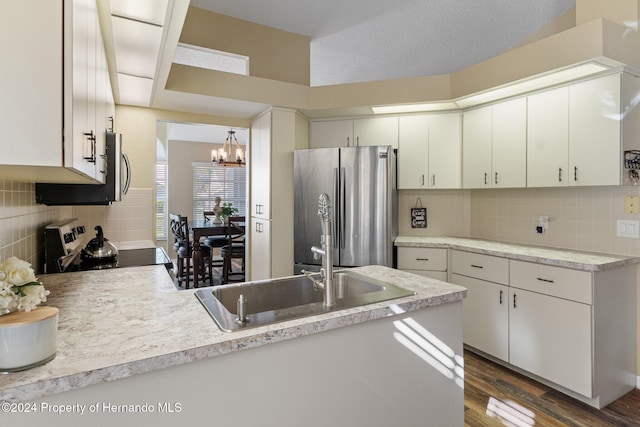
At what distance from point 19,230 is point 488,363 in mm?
3109

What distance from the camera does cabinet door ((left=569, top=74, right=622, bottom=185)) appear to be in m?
2.28

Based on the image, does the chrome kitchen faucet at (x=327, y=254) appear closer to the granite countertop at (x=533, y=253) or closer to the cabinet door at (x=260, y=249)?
the granite countertop at (x=533, y=253)

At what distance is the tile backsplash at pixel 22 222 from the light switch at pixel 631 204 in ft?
11.4

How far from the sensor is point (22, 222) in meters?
1.64

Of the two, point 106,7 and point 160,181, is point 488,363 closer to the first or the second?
point 106,7

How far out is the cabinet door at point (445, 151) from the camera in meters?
3.36

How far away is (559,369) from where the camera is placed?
2.32 meters

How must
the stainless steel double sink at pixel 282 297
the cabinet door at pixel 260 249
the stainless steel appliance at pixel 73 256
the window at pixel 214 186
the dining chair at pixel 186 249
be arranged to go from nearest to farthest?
the stainless steel double sink at pixel 282 297 < the stainless steel appliance at pixel 73 256 < the cabinet door at pixel 260 249 < the dining chair at pixel 186 249 < the window at pixel 214 186

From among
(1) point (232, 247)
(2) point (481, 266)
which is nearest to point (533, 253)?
(2) point (481, 266)

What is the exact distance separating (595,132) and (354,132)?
196cm

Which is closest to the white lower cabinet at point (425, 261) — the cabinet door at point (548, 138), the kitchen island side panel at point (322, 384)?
the cabinet door at point (548, 138)

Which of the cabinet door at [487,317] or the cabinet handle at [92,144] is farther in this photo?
the cabinet door at [487,317]

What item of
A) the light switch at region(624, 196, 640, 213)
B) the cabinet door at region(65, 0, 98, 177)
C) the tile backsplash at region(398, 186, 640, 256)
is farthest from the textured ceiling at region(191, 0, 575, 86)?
the cabinet door at region(65, 0, 98, 177)

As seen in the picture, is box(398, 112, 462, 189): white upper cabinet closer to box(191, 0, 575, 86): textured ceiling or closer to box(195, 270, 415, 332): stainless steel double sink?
box(191, 0, 575, 86): textured ceiling
